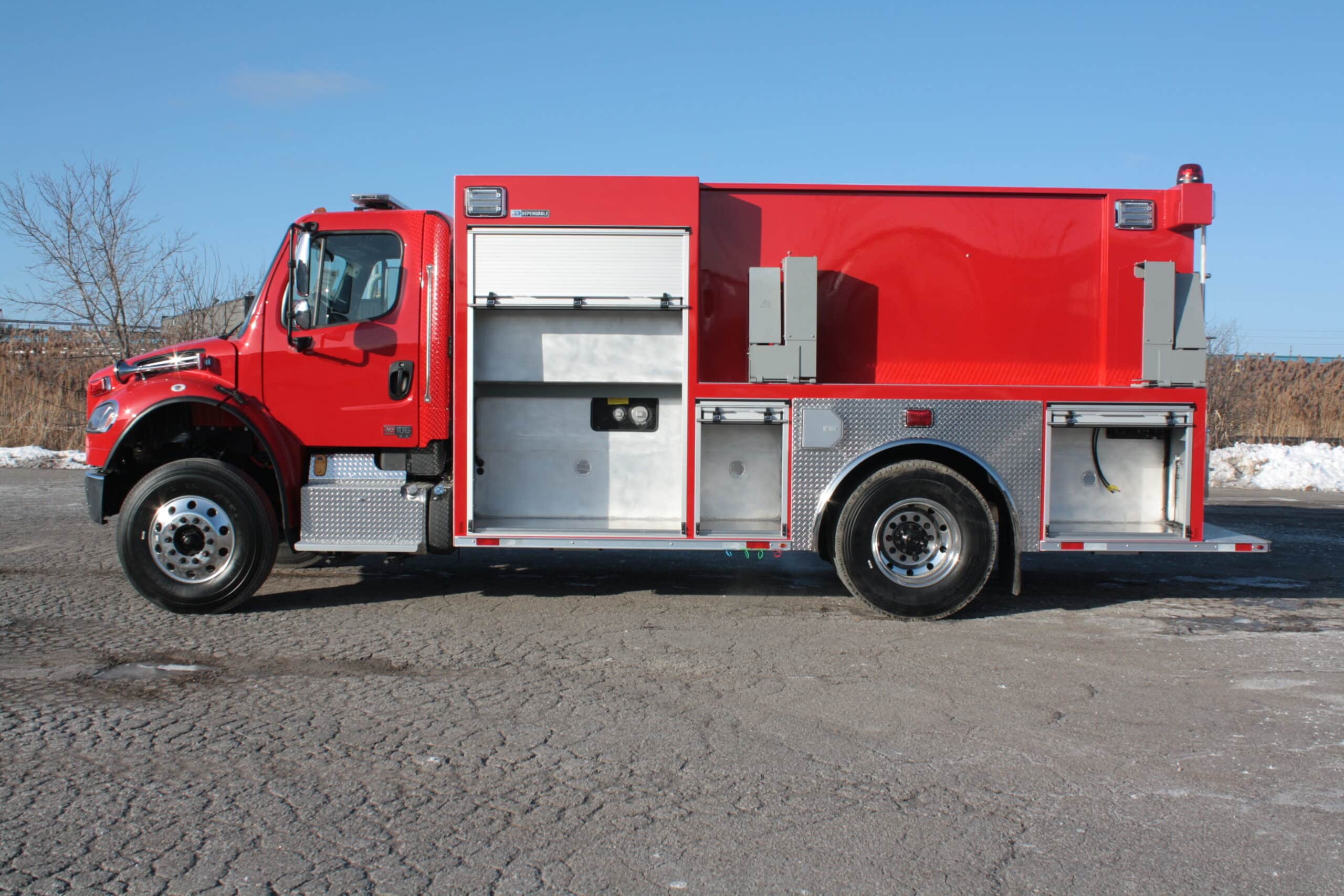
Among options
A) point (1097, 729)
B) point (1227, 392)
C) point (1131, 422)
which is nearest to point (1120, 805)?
point (1097, 729)

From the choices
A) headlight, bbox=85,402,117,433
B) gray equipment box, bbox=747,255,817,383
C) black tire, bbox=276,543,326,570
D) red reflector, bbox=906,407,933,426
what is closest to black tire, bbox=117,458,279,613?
headlight, bbox=85,402,117,433

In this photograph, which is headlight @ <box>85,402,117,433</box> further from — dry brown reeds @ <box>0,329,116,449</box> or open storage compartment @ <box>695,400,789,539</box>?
dry brown reeds @ <box>0,329,116,449</box>

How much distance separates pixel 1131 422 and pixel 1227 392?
60.5 ft

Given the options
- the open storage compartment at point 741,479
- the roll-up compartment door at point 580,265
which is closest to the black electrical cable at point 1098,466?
the open storage compartment at point 741,479

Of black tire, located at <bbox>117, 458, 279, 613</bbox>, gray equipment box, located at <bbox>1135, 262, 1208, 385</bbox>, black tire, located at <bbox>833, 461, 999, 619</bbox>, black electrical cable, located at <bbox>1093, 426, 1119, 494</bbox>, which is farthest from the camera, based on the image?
black electrical cable, located at <bbox>1093, 426, 1119, 494</bbox>

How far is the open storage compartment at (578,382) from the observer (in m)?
7.28

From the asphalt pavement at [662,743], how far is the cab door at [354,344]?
1366 millimetres

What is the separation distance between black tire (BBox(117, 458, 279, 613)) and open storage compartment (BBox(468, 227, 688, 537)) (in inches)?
61.0

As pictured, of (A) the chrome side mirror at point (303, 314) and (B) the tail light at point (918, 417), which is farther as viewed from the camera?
(A) the chrome side mirror at point (303, 314)

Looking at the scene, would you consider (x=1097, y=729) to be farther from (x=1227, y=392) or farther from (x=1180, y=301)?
(x=1227, y=392)

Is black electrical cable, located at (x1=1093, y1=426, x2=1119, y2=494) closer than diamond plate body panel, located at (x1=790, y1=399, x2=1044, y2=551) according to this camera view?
No

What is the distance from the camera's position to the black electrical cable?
24.7 feet

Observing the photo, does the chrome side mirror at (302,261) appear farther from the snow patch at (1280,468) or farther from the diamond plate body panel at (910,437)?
the snow patch at (1280,468)

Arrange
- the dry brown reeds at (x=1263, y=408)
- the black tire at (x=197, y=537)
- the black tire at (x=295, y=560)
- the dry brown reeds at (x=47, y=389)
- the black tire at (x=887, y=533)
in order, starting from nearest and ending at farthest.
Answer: the black tire at (x=197, y=537) → the black tire at (x=887, y=533) → the black tire at (x=295, y=560) → the dry brown reeds at (x=47, y=389) → the dry brown reeds at (x=1263, y=408)
